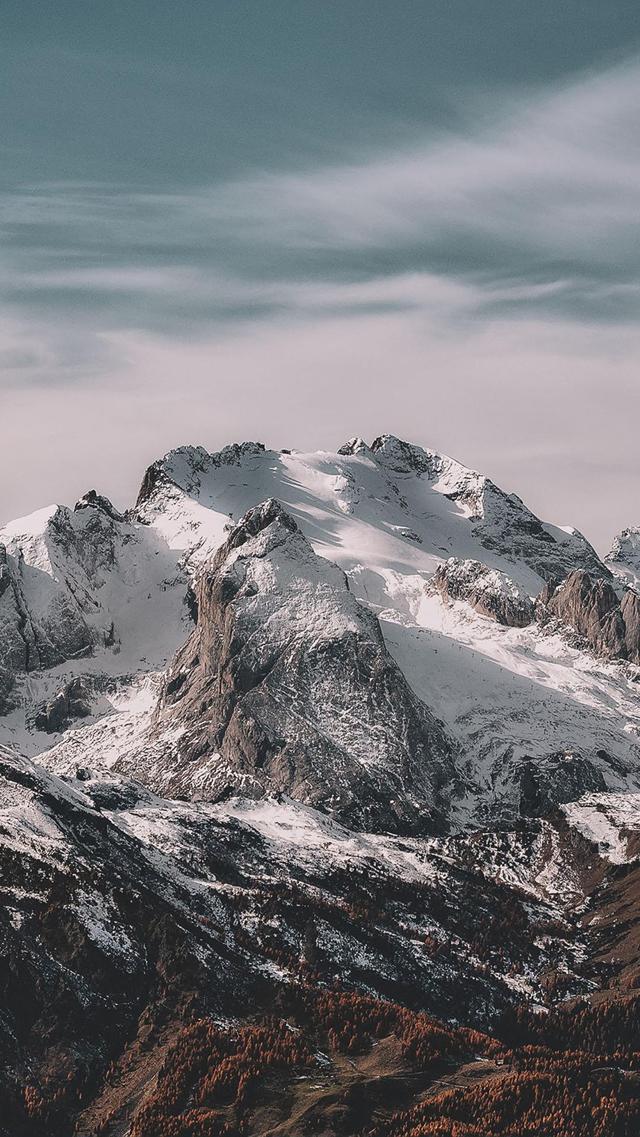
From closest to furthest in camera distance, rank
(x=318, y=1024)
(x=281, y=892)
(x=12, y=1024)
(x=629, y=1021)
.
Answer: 1. (x=12, y=1024)
2. (x=318, y=1024)
3. (x=629, y=1021)
4. (x=281, y=892)

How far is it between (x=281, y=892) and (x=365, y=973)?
81.9 feet

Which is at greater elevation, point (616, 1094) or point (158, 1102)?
point (616, 1094)

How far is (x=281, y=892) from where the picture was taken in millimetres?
175750

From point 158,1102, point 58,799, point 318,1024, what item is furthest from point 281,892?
point 158,1102

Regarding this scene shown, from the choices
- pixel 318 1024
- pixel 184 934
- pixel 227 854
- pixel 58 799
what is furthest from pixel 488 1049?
pixel 227 854

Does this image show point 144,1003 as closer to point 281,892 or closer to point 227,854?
point 281,892

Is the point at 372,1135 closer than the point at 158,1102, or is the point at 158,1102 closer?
the point at 372,1135

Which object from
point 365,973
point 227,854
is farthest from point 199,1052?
point 227,854

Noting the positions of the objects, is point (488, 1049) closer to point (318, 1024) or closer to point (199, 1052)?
point (318, 1024)

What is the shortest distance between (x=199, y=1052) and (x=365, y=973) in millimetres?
48931

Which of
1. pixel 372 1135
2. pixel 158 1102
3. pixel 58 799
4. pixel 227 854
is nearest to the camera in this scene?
pixel 372 1135

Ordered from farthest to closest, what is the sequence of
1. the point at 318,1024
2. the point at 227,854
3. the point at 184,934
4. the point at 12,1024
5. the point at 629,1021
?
the point at 227,854
the point at 629,1021
the point at 184,934
the point at 318,1024
the point at 12,1024

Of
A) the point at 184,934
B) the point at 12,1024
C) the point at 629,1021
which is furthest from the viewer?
the point at 629,1021

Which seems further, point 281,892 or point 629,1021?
point 281,892
